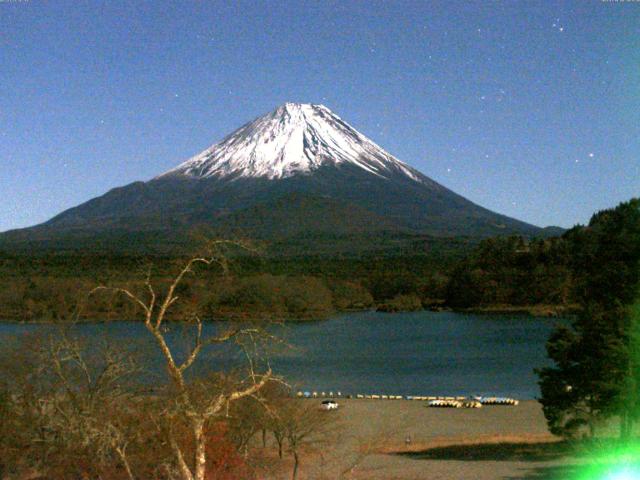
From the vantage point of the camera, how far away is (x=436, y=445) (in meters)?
14.4

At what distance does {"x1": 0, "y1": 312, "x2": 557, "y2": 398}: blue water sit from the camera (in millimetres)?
24516

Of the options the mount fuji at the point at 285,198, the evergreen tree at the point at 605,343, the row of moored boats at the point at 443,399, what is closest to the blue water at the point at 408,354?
the row of moored boats at the point at 443,399

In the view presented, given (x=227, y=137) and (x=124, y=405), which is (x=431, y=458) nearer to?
(x=124, y=405)

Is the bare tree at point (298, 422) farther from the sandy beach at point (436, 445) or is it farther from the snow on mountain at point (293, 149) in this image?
the snow on mountain at point (293, 149)

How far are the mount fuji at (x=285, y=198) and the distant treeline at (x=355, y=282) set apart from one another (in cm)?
1368

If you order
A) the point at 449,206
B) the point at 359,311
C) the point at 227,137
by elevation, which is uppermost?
the point at 227,137

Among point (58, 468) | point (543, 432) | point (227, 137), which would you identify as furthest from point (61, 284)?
point (227, 137)

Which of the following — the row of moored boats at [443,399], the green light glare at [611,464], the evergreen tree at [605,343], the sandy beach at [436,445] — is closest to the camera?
the green light glare at [611,464]

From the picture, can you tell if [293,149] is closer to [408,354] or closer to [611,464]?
[408,354]

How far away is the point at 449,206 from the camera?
10338 cm

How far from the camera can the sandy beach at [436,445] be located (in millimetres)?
11156

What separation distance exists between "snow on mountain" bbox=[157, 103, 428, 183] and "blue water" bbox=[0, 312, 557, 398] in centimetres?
5961

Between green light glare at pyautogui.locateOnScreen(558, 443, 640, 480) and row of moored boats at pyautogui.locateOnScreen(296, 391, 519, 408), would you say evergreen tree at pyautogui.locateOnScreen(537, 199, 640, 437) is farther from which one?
row of moored boats at pyautogui.locateOnScreen(296, 391, 519, 408)

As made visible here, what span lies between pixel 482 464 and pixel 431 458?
110 cm
